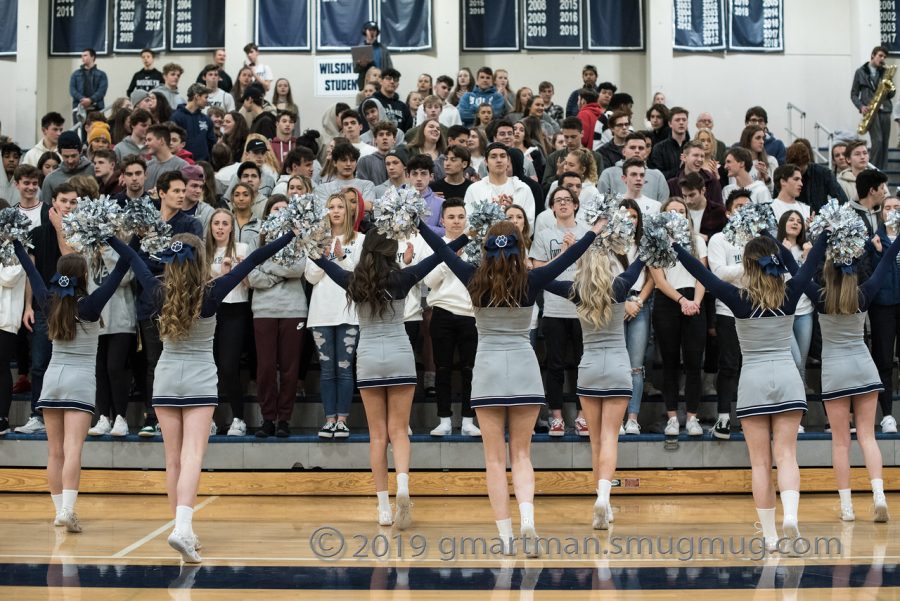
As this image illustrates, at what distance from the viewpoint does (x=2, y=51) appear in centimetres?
1805

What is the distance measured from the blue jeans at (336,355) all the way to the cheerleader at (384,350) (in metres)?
1.36

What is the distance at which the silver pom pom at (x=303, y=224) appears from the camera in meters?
6.36

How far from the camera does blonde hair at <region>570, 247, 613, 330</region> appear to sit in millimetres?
6824

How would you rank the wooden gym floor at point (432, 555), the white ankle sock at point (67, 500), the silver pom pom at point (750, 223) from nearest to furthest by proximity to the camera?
the wooden gym floor at point (432, 555) < the silver pom pom at point (750, 223) < the white ankle sock at point (67, 500)

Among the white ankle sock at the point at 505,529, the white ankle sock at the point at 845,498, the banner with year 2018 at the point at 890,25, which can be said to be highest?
the banner with year 2018 at the point at 890,25

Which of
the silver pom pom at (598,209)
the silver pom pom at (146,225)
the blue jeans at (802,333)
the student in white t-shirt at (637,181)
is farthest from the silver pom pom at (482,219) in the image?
the blue jeans at (802,333)

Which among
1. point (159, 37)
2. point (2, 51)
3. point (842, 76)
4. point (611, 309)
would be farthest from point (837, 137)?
point (2, 51)

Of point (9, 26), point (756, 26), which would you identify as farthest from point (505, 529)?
point (9, 26)

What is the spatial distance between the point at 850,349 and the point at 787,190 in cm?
243

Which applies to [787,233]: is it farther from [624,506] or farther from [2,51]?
[2,51]

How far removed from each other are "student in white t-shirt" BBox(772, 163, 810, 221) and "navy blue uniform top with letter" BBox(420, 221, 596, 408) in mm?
3679

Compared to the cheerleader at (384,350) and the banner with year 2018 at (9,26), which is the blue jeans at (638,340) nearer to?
the cheerleader at (384,350)

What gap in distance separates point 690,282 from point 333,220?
2886 mm

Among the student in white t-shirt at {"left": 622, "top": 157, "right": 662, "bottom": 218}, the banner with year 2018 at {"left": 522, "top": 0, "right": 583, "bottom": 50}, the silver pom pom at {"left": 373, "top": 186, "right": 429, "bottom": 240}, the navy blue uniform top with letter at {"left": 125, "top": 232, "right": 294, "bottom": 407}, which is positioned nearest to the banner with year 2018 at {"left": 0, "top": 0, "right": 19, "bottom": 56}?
the banner with year 2018 at {"left": 522, "top": 0, "right": 583, "bottom": 50}
